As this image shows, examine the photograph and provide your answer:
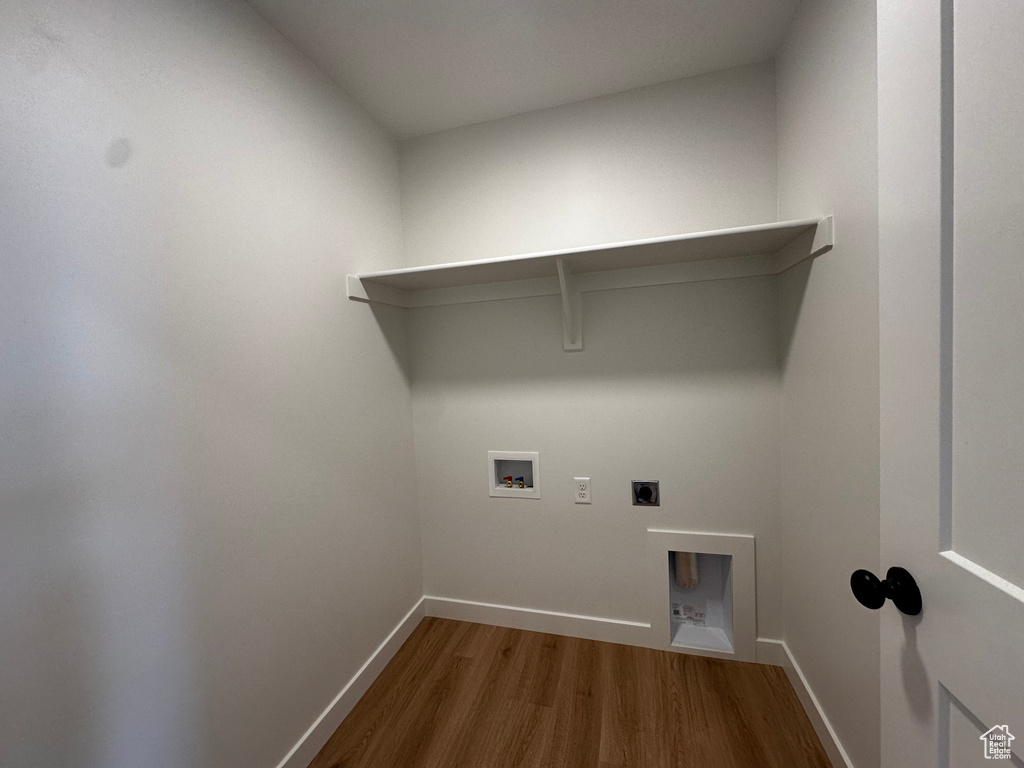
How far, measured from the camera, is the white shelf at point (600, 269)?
1.22m

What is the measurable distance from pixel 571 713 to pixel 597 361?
1298 mm

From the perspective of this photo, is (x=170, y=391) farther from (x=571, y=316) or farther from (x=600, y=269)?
(x=600, y=269)

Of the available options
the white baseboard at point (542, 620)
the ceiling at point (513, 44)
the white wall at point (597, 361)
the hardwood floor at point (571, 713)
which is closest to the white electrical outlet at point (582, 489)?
the white wall at point (597, 361)

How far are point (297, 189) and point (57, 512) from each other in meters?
1.05

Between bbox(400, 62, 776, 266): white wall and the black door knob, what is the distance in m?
1.32

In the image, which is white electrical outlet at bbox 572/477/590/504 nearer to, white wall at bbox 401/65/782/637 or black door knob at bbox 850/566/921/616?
white wall at bbox 401/65/782/637

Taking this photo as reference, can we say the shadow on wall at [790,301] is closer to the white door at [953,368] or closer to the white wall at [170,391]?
the white door at [953,368]

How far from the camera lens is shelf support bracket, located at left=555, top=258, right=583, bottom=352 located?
156cm

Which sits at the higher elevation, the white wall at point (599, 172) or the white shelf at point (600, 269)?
the white wall at point (599, 172)

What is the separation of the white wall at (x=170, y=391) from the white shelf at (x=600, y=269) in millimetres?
355

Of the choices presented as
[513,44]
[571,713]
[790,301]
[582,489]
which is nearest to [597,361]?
[582,489]

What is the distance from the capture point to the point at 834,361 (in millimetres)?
1082

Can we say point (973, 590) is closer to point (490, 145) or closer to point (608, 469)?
point (608, 469)

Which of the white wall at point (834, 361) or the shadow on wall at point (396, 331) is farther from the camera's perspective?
the shadow on wall at point (396, 331)
